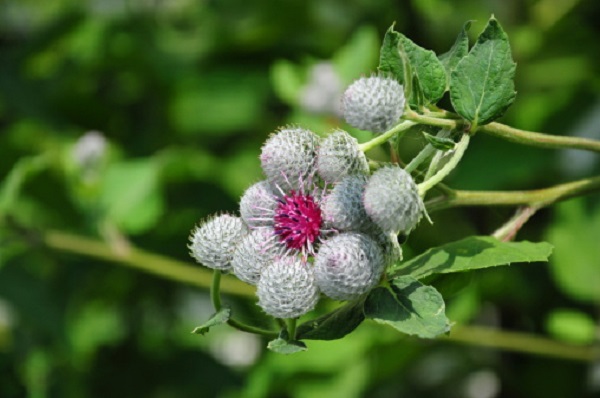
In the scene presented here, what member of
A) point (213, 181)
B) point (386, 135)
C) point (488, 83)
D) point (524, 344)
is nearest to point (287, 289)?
point (386, 135)

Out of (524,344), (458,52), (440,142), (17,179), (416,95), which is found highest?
(458,52)

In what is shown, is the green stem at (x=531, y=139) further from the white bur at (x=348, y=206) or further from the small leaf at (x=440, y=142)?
the white bur at (x=348, y=206)

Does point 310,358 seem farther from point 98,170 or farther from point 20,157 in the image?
point 20,157

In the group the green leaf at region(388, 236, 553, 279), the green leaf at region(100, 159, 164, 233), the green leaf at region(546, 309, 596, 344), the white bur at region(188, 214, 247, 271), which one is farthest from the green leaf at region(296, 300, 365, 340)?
the green leaf at region(100, 159, 164, 233)

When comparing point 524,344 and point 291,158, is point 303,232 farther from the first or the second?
point 524,344

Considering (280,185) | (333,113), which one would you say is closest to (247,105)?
(333,113)

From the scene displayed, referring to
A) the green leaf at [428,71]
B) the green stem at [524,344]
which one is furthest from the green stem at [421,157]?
the green stem at [524,344]
